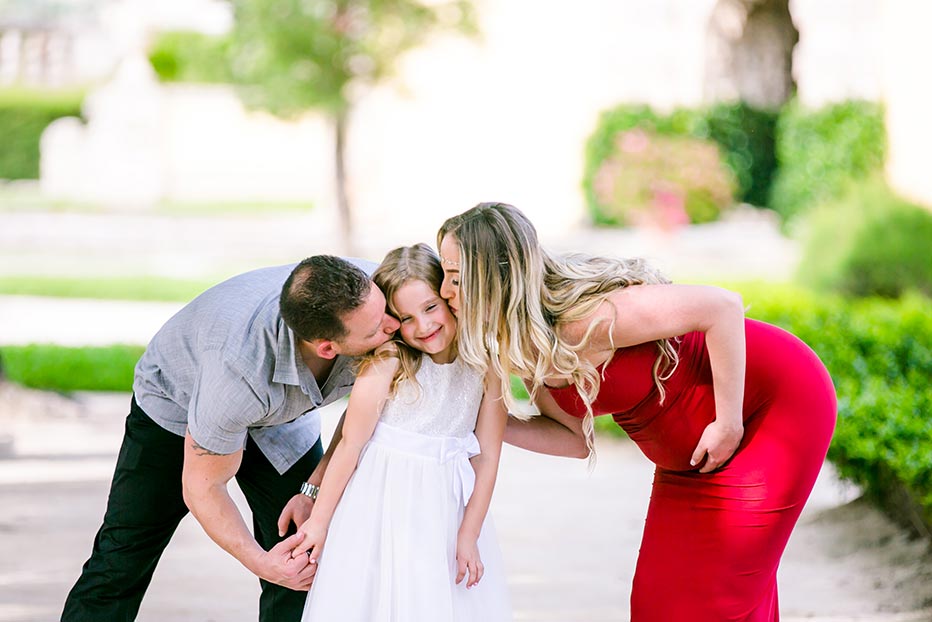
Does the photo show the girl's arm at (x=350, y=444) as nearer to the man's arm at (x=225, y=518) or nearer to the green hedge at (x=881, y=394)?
the man's arm at (x=225, y=518)

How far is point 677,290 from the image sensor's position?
298cm

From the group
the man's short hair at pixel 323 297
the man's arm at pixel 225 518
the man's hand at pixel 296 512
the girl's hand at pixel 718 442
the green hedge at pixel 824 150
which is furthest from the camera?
the green hedge at pixel 824 150

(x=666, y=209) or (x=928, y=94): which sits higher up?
(x=928, y=94)

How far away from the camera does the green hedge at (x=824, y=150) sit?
15477 mm

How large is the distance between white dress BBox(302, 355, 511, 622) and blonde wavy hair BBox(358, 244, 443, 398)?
0.04m

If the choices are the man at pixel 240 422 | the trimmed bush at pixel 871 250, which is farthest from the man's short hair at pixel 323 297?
the trimmed bush at pixel 871 250

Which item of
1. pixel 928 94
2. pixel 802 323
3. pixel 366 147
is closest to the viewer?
pixel 802 323

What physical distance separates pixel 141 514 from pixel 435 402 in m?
0.93

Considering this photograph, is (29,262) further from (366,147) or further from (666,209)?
(666,209)

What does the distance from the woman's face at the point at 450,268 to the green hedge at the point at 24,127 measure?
91.1ft

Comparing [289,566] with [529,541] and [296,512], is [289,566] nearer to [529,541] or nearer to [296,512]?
[296,512]

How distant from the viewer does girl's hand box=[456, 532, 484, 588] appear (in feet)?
10.6

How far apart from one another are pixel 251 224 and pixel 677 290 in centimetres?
2100

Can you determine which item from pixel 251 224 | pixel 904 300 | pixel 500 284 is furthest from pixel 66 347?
pixel 251 224
